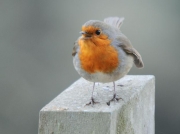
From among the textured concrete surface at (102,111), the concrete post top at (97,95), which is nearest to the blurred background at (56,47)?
the concrete post top at (97,95)

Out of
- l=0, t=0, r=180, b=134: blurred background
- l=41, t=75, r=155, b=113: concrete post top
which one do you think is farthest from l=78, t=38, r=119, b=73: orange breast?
l=0, t=0, r=180, b=134: blurred background

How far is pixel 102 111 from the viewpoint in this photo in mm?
2697

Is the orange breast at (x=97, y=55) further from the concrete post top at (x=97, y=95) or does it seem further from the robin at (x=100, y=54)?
the concrete post top at (x=97, y=95)

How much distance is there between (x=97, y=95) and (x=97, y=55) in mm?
246

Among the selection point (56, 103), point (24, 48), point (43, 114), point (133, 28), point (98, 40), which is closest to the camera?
point (43, 114)

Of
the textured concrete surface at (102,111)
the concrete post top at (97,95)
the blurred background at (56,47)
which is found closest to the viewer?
the textured concrete surface at (102,111)

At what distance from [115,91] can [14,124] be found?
3.08 m

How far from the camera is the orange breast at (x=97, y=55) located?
11.1 ft

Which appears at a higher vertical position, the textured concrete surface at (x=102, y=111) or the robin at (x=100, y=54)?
the robin at (x=100, y=54)

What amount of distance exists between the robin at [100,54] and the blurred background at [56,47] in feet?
7.66

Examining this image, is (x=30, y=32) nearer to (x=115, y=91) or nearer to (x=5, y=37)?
(x=5, y=37)

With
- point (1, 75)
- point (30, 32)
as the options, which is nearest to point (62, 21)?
point (30, 32)

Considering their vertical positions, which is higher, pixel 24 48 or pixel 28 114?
pixel 24 48

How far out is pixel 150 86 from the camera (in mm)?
3410
